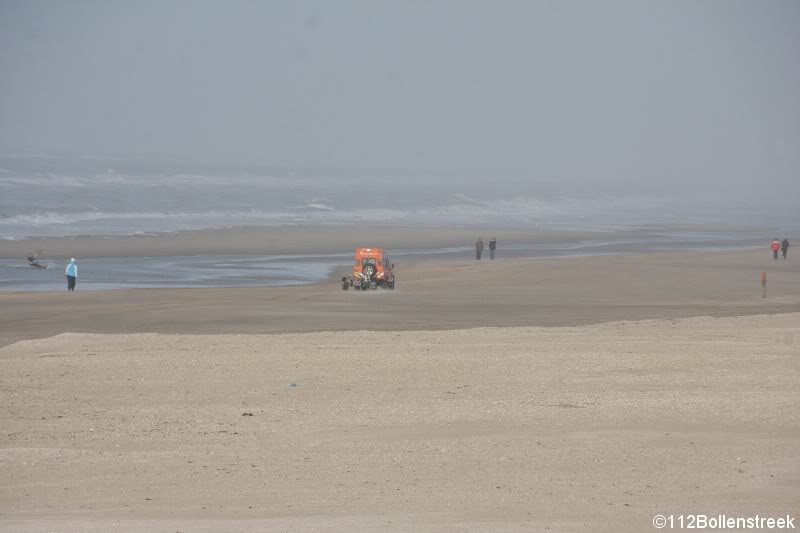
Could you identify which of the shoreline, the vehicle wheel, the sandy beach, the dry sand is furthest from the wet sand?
the shoreline

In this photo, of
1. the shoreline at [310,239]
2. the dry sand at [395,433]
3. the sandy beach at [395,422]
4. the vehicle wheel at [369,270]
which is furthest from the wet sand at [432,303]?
the shoreline at [310,239]

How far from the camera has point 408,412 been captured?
13875mm

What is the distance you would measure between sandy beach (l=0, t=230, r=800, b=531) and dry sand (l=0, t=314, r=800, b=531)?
4 cm

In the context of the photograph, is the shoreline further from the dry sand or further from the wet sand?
the dry sand

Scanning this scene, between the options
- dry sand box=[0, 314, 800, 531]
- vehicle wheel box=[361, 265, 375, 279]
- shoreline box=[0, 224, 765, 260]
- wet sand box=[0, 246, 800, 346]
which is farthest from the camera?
shoreline box=[0, 224, 765, 260]

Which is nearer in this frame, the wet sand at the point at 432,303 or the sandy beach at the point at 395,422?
the sandy beach at the point at 395,422

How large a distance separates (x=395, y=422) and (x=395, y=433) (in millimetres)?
588

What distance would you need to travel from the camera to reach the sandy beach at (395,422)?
32.2 feet

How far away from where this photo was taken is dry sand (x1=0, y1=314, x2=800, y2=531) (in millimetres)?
9766

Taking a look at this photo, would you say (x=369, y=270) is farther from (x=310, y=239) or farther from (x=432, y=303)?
(x=310, y=239)

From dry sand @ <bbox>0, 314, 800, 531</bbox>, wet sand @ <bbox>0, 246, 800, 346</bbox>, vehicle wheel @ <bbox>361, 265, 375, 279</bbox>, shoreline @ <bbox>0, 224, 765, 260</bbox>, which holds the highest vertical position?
shoreline @ <bbox>0, 224, 765, 260</bbox>

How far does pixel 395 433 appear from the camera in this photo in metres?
12.7

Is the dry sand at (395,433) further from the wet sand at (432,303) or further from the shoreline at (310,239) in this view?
the shoreline at (310,239)

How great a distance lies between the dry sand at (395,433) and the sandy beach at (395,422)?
4 centimetres
